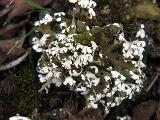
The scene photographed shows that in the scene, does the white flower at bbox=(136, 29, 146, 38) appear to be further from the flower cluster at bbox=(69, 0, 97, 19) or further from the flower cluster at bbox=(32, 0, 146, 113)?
the flower cluster at bbox=(69, 0, 97, 19)

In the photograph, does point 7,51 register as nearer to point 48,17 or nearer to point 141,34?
point 48,17

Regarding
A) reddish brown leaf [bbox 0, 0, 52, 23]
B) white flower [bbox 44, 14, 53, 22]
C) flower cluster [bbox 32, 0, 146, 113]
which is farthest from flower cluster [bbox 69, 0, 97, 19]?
reddish brown leaf [bbox 0, 0, 52, 23]

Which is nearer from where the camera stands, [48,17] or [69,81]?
[69,81]

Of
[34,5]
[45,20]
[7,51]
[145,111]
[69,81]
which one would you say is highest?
[34,5]

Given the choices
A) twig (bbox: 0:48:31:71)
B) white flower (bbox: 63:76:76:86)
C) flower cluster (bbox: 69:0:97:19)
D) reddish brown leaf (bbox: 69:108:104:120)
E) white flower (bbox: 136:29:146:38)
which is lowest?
reddish brown leaf (bbox: 69:108:104:120)

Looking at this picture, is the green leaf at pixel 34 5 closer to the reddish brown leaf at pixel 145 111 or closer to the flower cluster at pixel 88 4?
the flower cluster at pixel 88 4

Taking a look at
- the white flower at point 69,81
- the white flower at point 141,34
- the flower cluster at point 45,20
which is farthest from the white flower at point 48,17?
the white flower at point 141,34

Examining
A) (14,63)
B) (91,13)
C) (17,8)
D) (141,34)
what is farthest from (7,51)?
(141,34)

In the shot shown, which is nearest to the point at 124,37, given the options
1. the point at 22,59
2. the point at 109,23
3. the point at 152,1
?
the point at 109,23
